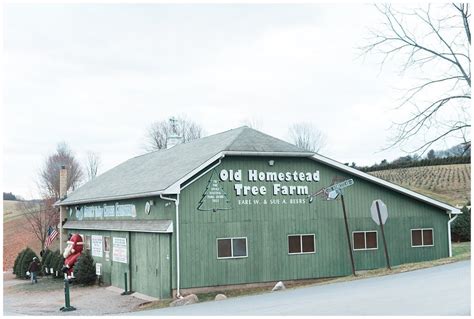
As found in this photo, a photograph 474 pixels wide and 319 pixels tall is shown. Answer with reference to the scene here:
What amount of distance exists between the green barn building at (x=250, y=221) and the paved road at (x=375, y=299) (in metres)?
3.90

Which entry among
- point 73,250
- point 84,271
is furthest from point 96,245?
point 84,271

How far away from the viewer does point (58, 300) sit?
23.4 m

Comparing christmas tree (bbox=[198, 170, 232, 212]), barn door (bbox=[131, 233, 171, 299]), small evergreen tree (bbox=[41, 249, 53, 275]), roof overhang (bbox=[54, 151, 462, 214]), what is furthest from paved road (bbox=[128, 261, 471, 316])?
small evergreen tree (bbox=[41, 249, 53, 275])

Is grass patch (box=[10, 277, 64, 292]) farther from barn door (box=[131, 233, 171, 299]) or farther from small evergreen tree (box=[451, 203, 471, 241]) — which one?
small evergreen tree (box=[451, 203, 471, 241])

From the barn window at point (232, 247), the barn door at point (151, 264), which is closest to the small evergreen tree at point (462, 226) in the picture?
the barn window at point (232, 247)

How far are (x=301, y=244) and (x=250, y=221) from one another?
2.26m

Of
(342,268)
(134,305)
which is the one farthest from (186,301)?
(342,268)

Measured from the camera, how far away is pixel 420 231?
2538 cm

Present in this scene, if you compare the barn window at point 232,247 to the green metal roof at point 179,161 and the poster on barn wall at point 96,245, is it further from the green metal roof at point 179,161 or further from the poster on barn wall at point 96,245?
the poster on barn wall at point 96,245

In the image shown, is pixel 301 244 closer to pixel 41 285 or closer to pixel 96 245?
pixel 96 245

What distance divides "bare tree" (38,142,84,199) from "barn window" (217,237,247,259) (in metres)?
38.3

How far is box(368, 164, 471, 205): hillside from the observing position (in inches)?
2170

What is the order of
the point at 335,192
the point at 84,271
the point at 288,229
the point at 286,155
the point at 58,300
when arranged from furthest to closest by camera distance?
the point at 84,271, the point at 335,192, the point at 58,300, the point at 288,229, the point at 286,155

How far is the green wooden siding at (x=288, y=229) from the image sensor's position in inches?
844
